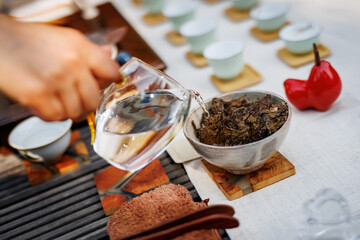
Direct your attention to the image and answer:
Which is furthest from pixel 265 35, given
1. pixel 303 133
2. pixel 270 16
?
pixel 303 133

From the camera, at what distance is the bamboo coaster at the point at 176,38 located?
1571mm

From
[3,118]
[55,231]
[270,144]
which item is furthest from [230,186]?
[3,118]

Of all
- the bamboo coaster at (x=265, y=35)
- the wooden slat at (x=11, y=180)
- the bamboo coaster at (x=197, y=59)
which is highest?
the bamboo coaster at (x=265, y=35)

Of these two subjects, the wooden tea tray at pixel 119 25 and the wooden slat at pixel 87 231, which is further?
the wooden tea tray at pixel 119 25

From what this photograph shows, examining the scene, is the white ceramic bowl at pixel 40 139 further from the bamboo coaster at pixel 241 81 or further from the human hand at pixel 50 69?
the bamboo coaster at pixel 241 81

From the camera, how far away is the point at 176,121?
2.35 ft

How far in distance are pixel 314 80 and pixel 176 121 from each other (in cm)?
41

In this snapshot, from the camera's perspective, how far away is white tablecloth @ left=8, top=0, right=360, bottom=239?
28.6 inches

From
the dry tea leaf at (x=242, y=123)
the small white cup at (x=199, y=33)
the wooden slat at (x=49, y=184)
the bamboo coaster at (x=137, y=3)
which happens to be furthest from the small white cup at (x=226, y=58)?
the bamboo coaster at (x=137, y=3)

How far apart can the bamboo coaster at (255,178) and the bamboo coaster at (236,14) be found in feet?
2.97

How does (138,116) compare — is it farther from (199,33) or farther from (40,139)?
(199,33)

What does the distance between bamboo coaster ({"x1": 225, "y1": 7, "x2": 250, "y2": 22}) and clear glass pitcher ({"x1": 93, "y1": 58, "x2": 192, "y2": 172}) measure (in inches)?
36.5

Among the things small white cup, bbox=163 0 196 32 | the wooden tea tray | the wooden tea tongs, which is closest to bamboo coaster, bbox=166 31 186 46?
small white cup, bbox=163 0 196 32

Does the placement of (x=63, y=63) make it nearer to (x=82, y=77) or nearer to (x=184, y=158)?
(x=82, y=77)
